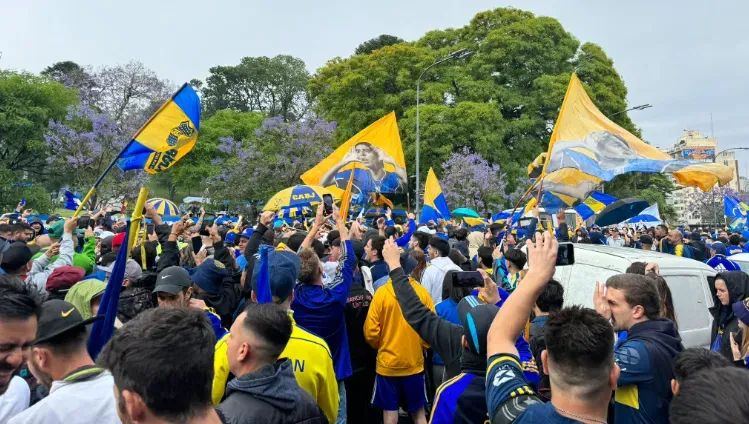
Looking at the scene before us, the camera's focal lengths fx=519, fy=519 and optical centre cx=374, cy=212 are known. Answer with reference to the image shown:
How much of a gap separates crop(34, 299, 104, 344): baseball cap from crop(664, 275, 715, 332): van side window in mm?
5846

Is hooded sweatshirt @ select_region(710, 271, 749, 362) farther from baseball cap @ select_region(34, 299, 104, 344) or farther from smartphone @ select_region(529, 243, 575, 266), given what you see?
baseball cap @ select_region(34, 299, 104, 344)

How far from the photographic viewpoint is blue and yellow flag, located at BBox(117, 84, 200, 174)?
6344 mm

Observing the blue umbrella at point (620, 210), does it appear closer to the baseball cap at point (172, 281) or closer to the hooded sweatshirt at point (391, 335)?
the hooded sweatshirt at point (391, 335)

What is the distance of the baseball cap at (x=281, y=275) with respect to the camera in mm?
3653

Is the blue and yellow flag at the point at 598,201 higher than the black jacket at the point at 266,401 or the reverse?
higher

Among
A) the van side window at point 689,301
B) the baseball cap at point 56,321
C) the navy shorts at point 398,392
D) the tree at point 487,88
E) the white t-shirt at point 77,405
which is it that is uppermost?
the tree at point 487,88

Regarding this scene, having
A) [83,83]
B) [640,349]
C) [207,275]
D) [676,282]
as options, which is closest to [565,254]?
[640,349]

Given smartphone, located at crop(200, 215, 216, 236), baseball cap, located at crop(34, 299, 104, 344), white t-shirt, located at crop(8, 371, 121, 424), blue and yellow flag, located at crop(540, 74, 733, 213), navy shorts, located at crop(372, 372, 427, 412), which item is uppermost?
blue and yellow flag, located at crop(540, 74, 733, 213)

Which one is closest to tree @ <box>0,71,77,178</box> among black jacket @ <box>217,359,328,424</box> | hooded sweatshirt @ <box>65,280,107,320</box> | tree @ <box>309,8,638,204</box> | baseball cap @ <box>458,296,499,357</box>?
tree @ <box>309,8,638,204</box>

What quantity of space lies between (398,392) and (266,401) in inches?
119

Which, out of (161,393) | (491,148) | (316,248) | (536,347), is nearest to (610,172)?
(316,248)

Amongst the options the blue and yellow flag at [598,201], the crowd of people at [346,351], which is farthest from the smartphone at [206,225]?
the blue and yellow flag at [598,201]

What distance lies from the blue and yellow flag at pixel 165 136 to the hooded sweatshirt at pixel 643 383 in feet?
17.6

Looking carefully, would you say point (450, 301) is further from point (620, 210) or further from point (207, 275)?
point (620, 210)
